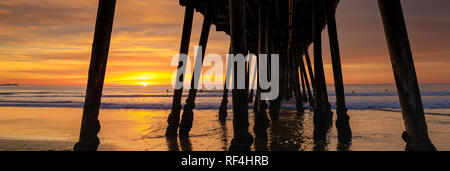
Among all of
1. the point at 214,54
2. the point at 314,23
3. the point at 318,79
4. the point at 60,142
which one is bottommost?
the point at 60,142

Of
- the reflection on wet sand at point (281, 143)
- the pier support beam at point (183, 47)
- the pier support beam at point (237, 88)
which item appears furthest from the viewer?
the pier support beam at point (183, 47)

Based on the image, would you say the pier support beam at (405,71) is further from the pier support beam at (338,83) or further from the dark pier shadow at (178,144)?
the dark pier shadow at (178,144)

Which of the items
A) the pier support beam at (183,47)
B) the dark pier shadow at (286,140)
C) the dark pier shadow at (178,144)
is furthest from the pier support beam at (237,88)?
the pier support beam at (183,47)

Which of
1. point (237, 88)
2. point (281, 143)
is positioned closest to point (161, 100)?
point (281, 143)

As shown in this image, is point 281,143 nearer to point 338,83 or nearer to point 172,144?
point 338,83

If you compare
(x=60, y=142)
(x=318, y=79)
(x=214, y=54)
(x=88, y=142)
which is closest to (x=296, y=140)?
(x=318, y=79)

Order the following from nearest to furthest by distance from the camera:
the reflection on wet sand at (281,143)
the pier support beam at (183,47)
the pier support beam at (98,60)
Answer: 1. the pier support beam at (98,60)
2. the reflection on wet sand at (281,143)
3. the pier support beam at (183,47)

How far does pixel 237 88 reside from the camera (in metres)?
3.47

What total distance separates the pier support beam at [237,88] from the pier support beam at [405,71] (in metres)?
1.35

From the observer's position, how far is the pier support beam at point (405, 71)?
2520 mm
